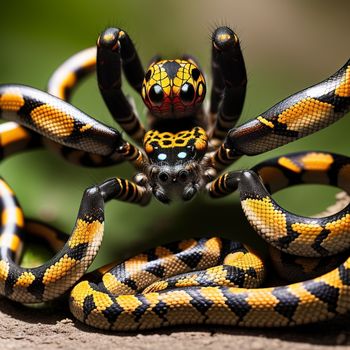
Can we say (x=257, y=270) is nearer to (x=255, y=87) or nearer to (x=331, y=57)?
(x=255, y=87)

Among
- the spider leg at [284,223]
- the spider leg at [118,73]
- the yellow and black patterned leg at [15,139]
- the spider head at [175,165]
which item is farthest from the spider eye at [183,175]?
the yellow and black patterned leg at [15,139]

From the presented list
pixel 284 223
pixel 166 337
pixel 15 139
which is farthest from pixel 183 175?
pixel 15 139

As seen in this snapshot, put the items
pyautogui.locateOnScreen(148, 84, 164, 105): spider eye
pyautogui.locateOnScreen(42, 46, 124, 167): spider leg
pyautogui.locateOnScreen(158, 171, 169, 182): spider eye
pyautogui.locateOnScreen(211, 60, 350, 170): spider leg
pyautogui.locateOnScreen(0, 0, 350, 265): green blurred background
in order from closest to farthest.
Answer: pyautogui.locateOnScreen(211, 60, 350, 170): spider leg
pyautogui.locateOnScreen(158, 171, 169, 182): spider eye
pyautogui.locateOnScreen(148, 84, 164, 105): spider eye
pyautogui.locateOnScreen(0, 0, 350, 265): green blurred background
pyautogui.locateOnScreen(42, 46, 124, 167): spider leg

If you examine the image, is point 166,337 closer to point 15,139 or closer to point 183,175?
point 183,175

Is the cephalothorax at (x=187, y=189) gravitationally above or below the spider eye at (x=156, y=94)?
below

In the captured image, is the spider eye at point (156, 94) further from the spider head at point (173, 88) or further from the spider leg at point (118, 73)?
the spider leg at point (118, 73)

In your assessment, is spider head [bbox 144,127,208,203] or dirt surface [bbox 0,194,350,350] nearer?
dirt surface [bbox 0,194,350,350]

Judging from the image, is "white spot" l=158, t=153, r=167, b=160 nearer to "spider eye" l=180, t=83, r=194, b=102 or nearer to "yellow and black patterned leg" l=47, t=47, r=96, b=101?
"spider eye" l=180, t=83, r=194, b=102

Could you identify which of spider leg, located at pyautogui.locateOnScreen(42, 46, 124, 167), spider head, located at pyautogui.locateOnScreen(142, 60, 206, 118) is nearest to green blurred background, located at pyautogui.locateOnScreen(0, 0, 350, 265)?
spider leg, located at pyautogui.locateOnScreen(42, 46, 124, 167)
